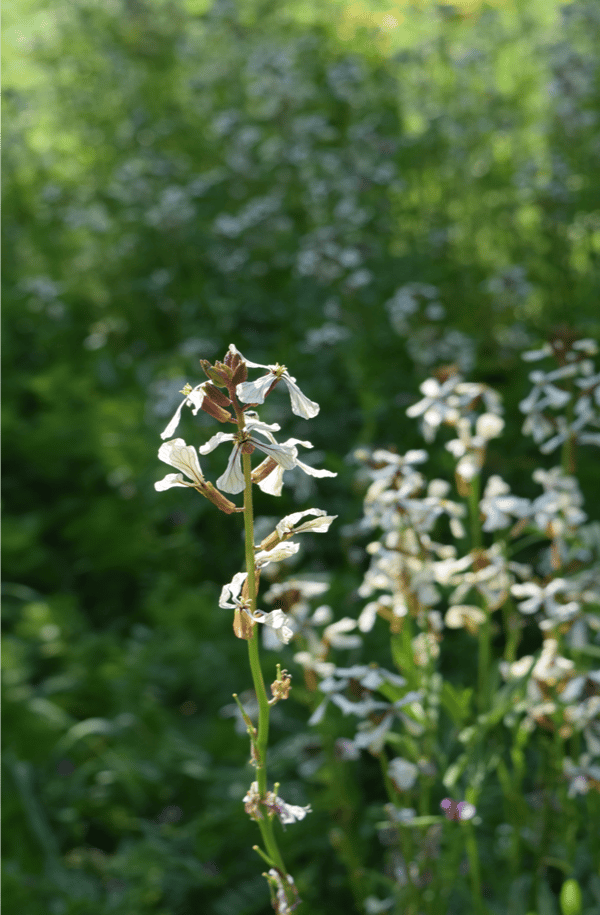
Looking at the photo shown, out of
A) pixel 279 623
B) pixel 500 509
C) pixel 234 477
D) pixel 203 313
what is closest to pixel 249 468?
pixel 234 477

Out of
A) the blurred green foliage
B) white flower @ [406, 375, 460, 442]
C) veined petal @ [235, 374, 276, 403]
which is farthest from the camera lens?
the blurred green foliage

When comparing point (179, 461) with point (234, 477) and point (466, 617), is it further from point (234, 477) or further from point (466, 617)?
point (466, 617)

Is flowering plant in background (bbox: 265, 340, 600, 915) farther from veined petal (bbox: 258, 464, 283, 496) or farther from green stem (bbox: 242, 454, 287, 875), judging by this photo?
veined petal (bbox: 258, 464, 283, 496)

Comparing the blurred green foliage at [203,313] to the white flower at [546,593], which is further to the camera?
the blurred green foliage at [203,313]

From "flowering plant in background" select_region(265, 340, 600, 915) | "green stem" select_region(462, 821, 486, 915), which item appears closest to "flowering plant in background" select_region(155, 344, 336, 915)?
"flowering plant in background" select_region(265, 340, 600, 915)

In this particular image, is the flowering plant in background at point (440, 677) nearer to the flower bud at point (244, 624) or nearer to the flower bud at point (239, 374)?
the flower bud at point (244, 624)

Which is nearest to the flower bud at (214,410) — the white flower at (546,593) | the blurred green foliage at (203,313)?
the white flower at (546,593)

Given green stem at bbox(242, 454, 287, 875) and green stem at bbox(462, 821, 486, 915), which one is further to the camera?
green stem at bbox(462, 821, 486, 915)
